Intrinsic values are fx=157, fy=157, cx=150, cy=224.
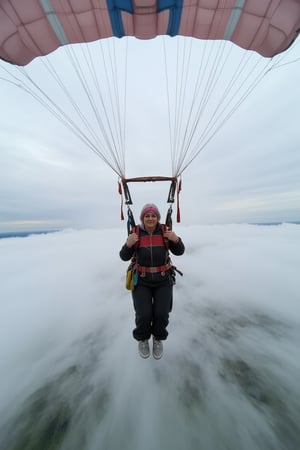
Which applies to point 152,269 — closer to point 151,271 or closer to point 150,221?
point 151,271

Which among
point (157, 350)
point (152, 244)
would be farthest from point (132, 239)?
point (157, 350)

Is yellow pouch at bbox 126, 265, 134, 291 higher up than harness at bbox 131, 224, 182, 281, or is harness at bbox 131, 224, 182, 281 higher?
harness at bbox 131, 224, 182, 281

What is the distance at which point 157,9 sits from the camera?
126 inches

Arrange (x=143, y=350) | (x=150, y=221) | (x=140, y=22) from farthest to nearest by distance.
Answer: (x=140, y=22)
(x=143, y=350)
(x=150, y=221)

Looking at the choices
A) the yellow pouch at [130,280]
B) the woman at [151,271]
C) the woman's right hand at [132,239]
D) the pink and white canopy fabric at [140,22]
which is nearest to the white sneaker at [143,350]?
the woman at [151,271]

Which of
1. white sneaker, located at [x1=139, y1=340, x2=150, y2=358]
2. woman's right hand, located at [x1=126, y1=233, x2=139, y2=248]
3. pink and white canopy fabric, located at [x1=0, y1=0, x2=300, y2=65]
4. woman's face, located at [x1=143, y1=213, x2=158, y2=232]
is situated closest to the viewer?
woman's right hand, located at [x1=126, y1=233, x2=139, y2=248]

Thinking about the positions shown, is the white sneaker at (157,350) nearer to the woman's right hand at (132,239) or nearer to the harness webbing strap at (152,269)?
A: the harness webbing strap at (152,269)

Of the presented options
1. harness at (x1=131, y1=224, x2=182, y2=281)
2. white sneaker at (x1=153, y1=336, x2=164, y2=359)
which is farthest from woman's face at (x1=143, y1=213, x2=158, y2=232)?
white sneaker at (x1=153, y1=336, x2=164, y2=359)

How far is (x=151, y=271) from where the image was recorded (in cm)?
250

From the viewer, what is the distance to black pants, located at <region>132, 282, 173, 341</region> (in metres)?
2.51

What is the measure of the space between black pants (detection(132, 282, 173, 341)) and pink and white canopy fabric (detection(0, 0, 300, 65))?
17.3ft

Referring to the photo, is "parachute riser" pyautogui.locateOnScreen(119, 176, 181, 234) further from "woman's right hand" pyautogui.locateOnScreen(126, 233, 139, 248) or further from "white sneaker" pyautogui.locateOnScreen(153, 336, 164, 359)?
"white sneaker" pyautogui.locateOnScreen(153, 336, 164, 359)

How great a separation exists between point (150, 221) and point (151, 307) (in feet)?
4.63

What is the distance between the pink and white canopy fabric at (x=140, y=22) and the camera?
9.68 feet
